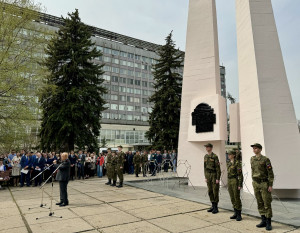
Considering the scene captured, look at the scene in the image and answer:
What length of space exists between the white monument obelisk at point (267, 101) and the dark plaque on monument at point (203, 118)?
4.59 ft

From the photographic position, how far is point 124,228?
17.8ft

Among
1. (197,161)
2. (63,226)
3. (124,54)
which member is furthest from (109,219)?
(124,54)

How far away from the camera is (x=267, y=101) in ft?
30.5

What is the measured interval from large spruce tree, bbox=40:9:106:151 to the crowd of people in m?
4.10

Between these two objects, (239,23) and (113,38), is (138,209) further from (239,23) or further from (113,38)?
(113,38)

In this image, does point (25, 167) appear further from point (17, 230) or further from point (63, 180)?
point (17, 230)

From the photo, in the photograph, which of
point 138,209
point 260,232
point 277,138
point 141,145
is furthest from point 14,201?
point 141,145

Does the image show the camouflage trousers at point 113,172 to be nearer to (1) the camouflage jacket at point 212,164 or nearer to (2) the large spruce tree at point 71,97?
(1) the camouflage jacket at point 212,164

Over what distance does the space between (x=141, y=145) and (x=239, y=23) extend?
5043cm

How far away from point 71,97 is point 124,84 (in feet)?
136

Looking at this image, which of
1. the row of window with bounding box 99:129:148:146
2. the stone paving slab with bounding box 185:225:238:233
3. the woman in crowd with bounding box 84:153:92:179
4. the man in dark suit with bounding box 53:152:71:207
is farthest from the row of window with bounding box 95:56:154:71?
the stone paving slab with bounding box 185:225:238:233

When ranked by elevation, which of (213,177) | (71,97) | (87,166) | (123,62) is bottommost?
(87,166)

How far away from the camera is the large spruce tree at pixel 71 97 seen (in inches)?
816

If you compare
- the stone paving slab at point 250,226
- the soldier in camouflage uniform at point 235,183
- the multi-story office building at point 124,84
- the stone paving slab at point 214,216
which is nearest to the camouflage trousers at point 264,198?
the stone paving slab at point 250,226
